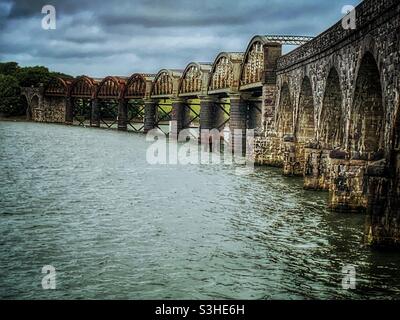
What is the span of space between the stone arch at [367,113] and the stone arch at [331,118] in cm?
571

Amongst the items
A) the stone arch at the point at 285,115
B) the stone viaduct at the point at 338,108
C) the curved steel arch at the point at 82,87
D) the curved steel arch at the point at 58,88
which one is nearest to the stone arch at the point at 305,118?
the stone viaduct at the point at 338,108

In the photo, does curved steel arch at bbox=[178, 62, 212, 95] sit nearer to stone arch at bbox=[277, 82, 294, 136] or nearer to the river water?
stone arch at bbox=[277, 82, 294, 136]

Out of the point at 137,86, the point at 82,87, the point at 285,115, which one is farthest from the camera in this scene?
the point at 82,87

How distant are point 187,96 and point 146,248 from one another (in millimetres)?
55786

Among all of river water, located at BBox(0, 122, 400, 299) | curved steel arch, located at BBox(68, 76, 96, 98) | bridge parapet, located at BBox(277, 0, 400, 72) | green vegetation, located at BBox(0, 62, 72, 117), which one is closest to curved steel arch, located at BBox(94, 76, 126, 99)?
curved steel arch, located at BBox(68, 76, 96, 98)

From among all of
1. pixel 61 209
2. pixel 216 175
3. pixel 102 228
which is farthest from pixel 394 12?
pixel 216 175

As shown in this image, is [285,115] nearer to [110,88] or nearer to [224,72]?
[224,72]

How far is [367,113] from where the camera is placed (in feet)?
63.6

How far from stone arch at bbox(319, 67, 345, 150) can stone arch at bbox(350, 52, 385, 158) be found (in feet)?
18.7

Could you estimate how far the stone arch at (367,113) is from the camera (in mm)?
19109

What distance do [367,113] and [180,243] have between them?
8.53m

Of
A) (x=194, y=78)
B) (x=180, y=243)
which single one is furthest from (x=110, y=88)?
(x=180, y=243)

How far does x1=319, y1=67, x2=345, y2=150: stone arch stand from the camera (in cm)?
2544

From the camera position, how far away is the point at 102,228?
17109 mm
